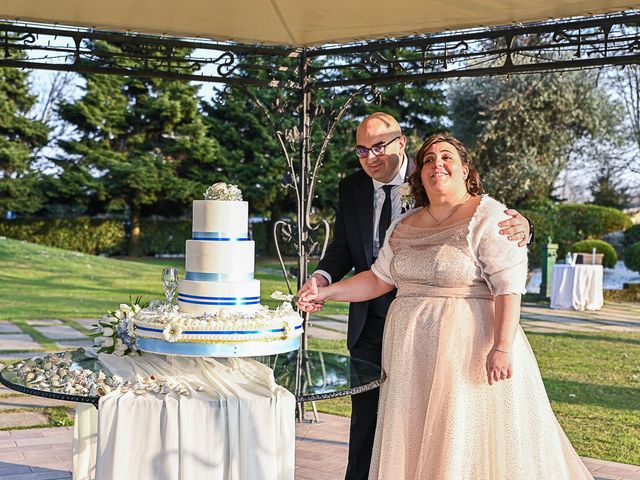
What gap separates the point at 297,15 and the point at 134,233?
22409 mm

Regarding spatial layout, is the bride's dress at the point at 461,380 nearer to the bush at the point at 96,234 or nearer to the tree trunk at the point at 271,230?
the bush at the point at 96,234

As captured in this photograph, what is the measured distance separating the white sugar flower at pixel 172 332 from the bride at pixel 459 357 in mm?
858

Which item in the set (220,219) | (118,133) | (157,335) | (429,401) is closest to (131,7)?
(220,219)

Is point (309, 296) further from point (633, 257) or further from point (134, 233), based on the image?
point (134, 233)

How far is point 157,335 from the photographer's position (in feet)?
10.4

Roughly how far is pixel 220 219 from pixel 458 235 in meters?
0.96

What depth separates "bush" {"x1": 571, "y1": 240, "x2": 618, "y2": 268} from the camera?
19734 millimetres

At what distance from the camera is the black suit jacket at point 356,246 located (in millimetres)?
3982

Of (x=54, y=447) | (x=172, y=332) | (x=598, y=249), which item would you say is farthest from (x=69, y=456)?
(x=598, y=249)

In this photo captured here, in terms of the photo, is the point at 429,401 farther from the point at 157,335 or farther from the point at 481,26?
the point at 481,26

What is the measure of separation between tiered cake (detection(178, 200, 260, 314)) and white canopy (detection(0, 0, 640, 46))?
1502 millimetres

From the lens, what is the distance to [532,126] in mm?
22812

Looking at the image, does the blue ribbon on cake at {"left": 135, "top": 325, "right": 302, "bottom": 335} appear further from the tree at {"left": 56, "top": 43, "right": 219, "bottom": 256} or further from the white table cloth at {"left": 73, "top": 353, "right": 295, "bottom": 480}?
the tree at {"left": 56, "top": 43, "right": 219, "bottom": 256}

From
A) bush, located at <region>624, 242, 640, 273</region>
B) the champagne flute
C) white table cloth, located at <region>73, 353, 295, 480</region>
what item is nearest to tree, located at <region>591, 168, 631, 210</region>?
bush, located at <region>624, 242, 640, 273</region>
